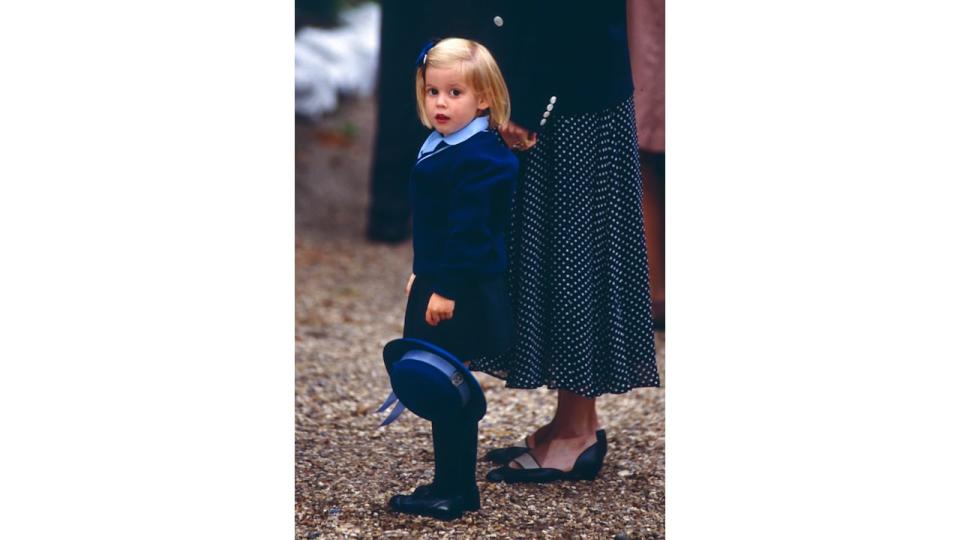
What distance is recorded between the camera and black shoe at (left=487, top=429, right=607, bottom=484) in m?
3.37

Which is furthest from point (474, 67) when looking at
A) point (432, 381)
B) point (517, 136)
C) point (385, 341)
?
point (385, 341)

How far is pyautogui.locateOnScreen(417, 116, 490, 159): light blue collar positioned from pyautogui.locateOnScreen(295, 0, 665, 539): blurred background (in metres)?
0.94

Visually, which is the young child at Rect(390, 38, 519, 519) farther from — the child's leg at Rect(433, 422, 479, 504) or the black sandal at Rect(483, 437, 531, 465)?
the black sandal at Rect(483, 437, 531, 465)

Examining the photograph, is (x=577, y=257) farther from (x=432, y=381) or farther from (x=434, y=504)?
(x=434, y=504)

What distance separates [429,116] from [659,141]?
1645 mm

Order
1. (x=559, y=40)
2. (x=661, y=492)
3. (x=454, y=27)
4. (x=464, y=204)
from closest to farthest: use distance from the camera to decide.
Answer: (x=464, y=204)
(x=559, y=40)
(x=661, y=492)
(x=454, y=27)

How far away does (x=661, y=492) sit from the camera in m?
3.37

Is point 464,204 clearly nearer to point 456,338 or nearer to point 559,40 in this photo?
point 456,338

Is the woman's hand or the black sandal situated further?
the black sandal

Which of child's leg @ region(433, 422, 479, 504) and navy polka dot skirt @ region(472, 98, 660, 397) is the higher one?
navy polka dot skirt @ region(472, 98, 660, 397)

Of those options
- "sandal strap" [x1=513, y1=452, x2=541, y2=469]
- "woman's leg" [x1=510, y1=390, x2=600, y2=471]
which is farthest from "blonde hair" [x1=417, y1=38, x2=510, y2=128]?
"sandal strap" [x1=513, y1=452, x2=541, y2=469]

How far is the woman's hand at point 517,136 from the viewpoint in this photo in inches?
122
